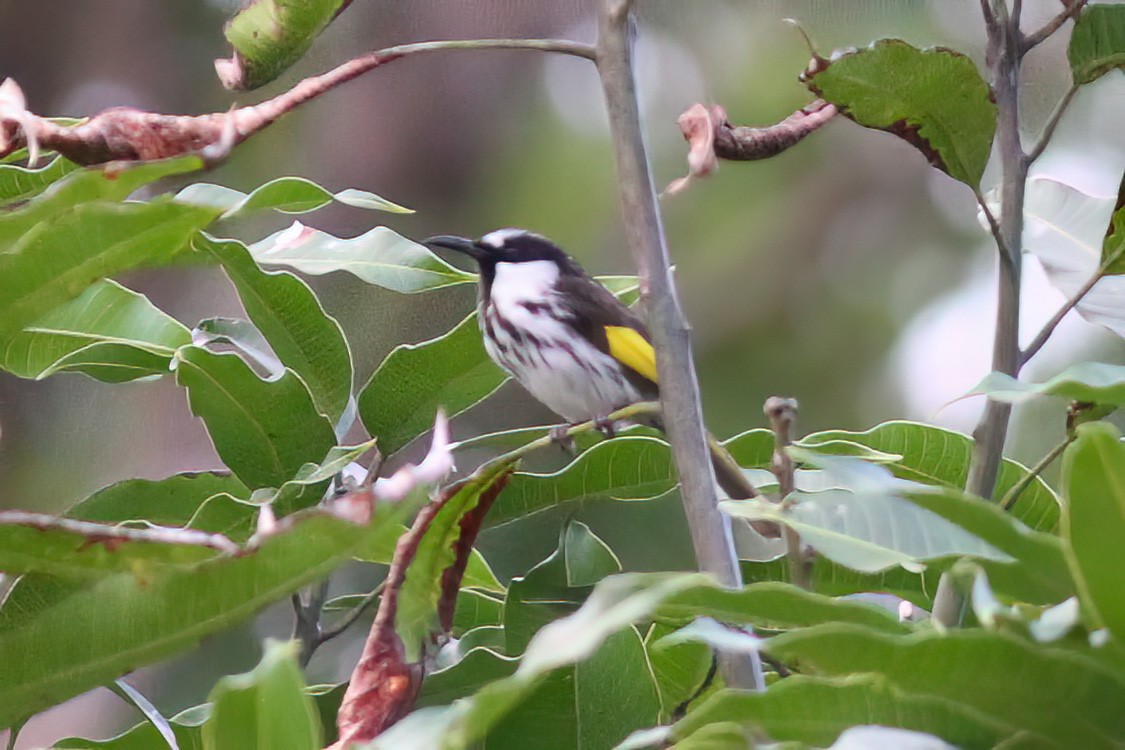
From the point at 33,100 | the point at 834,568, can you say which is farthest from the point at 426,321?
the point at 834,568

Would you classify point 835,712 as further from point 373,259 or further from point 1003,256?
point 373,259

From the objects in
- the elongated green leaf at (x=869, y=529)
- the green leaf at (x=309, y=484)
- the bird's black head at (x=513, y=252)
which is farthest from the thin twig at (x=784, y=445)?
the bird's black head at (x=513, y=252)

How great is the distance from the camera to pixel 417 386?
2.22 feet

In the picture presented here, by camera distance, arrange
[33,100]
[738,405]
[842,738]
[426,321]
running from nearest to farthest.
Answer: [842,738]
[426,321]
[33,100]
[738,405]

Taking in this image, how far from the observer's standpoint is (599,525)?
964 millimetres

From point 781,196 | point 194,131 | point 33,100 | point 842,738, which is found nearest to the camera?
point 842,738

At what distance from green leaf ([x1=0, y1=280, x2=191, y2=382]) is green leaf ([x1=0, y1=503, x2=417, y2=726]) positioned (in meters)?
0.23

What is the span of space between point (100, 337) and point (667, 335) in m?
0.36

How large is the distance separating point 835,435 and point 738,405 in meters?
1.26

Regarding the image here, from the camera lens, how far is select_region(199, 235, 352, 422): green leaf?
0.61 metres

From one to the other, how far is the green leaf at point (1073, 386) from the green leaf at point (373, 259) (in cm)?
32

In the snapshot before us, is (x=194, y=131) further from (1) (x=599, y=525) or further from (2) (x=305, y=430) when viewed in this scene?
(1) (x=599, y=525)

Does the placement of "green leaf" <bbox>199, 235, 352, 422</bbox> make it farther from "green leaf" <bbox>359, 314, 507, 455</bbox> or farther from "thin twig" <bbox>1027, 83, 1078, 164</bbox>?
"thin twig" <bbox>1027, 83, 1078, 164</bbox>

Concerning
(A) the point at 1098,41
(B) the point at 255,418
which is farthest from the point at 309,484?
(A) the point at 1098,41
